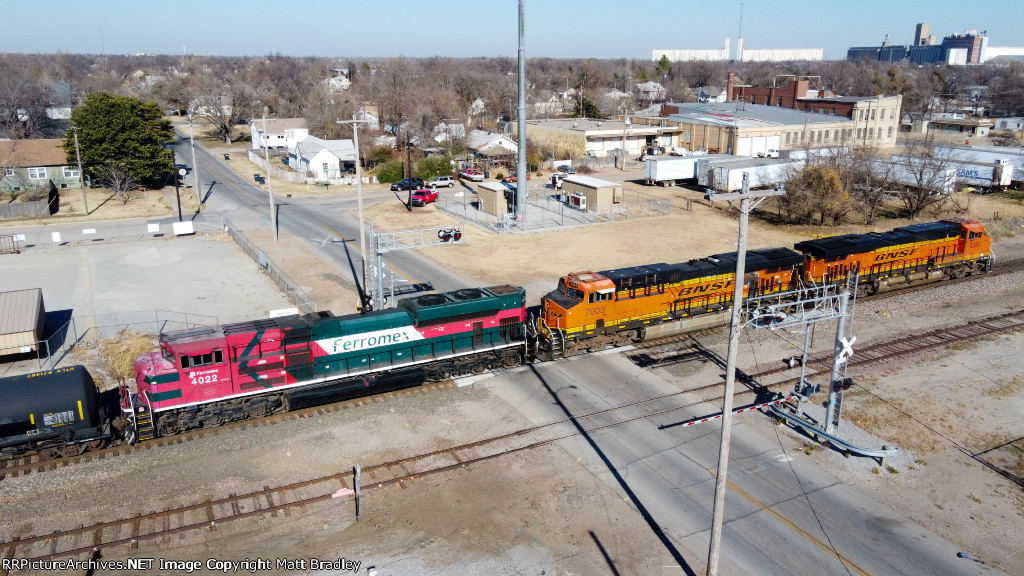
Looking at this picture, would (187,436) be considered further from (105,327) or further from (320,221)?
(320,221)

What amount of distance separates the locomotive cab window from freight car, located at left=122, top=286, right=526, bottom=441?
0.11 ft

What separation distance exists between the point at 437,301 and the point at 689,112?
87.2 m

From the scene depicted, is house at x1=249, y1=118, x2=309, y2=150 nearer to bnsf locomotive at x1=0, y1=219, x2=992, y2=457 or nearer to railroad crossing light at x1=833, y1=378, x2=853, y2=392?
bnsf locomotive at x1=0, y1=219, x2=992, y2=457

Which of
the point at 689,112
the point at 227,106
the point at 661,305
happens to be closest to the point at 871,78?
the point at 689,112

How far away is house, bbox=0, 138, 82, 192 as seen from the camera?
7031cm

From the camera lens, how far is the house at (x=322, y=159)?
264 ft

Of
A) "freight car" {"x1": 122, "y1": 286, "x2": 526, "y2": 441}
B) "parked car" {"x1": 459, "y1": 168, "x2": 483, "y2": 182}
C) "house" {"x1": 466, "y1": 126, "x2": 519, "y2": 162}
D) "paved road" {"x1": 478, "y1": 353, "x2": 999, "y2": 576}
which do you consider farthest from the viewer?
"house" {"x1": 466, "y1": 126, "x2": 519, "y2": 162}

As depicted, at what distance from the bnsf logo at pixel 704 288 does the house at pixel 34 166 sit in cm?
6764

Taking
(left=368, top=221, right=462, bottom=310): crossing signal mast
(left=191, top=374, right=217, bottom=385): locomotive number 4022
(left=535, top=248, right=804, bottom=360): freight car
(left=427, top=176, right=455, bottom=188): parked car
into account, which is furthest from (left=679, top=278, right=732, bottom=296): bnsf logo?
(left=427, top=176, right=455, bottom=188): parked car

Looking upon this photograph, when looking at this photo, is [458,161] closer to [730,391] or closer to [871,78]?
[730,391]

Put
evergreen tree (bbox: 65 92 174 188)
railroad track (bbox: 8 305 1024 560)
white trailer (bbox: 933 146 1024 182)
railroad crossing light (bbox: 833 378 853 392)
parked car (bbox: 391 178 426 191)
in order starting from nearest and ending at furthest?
railroad track (bbox: 8 305 1024 560) < railroad crossing light (bbox: 833 378 853 392) < evergreen tree (bbox: 65 92 174 188) < parked car (bbox: 391 178 426 191) < white trailer (bbox: 933 146 1024 182)

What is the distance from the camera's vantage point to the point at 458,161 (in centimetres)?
8806

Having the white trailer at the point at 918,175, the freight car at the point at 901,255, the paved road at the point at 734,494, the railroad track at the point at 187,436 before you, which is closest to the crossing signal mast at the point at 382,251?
the railroad track at the point at 187,436

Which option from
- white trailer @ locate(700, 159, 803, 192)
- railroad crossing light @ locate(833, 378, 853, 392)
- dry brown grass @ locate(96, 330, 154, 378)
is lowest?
dry brown grass @ locate(96, 330, 154, 378)
